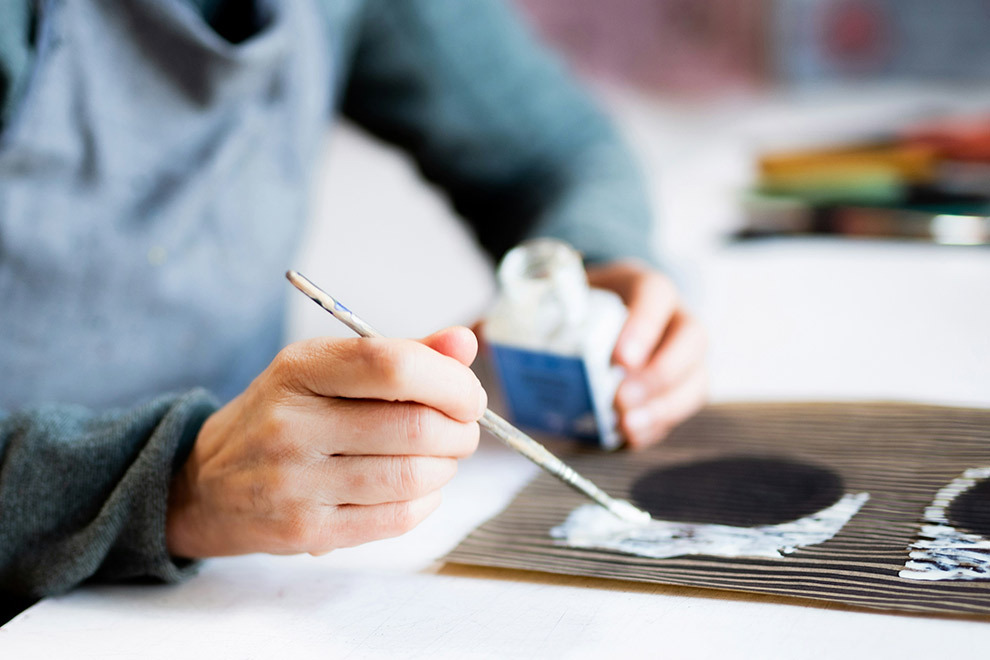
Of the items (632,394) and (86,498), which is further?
(632,394)

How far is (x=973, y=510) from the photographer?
429 millimetres

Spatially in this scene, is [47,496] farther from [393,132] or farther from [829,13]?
[829,13]

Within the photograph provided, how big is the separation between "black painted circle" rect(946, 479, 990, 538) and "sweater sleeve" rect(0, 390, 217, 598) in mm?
399

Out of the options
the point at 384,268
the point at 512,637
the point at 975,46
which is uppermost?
the point at 975,46

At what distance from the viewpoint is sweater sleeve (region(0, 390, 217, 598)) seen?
427 mm

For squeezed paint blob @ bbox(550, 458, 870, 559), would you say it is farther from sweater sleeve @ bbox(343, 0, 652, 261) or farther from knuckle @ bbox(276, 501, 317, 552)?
sweater sleeve @ bbox(343, 0, 652, 261)

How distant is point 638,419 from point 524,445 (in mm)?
151

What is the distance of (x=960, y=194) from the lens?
95 centimetres

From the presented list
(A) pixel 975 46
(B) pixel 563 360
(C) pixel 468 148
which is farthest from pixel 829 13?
(B) pixel 563 360

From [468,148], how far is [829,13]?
125 centimetres

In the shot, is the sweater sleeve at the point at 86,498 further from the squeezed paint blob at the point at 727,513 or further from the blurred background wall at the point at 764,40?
the blurred background wall at the point at 764,40

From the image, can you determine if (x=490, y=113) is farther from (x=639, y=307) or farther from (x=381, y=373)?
(x=381, y=373)

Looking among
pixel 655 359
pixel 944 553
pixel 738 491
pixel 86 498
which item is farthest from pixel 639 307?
pixel 86 498

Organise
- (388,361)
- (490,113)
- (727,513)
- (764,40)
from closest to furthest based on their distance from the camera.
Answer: (388,361)
(727,513)
(490,113)
(764,40)
